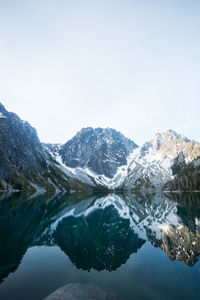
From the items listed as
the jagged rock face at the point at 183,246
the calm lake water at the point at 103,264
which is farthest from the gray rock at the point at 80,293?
the jagged rock face at the point at 183,246

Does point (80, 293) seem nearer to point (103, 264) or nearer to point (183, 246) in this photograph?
point (103, 264)

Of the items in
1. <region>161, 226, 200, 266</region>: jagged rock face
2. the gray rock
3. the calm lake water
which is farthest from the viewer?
<region>161, 226, 200, 266</region>: jagged rock face

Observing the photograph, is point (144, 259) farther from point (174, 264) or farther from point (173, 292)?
point (173, 292)

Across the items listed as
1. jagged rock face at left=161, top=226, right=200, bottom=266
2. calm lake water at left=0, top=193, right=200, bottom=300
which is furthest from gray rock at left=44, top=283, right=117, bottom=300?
jagged rock face at left=161, top=226, right=200, bottom=266

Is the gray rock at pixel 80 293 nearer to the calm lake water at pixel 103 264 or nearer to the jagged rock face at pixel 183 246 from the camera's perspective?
the calm lake water at pixel 103 264

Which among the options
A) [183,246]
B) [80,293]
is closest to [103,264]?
[80,293]

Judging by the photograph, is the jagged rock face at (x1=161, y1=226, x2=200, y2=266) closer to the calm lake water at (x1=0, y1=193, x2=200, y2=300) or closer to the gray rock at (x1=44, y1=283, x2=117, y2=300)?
the calm lake water at (x1=0, y1=193, x2=200, y2=300)

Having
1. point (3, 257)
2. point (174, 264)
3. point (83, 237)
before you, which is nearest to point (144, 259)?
point (174, 264)

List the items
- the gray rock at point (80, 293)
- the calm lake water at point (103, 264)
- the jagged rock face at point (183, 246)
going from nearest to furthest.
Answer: the gray rock at point (80, 293) → the calm lake water at point (103, 264) → the jagged rock face at point (183, 246)

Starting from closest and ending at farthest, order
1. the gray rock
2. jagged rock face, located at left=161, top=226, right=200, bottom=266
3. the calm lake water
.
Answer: the gray rock → the calm lake water → jagged rock face, located at left=161, top=226, right=200, bottom=266

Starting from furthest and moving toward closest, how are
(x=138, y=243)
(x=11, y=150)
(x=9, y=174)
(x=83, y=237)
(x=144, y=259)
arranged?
(x=11, y=150)
(x=9, y=174)
(x=83, y=237)
(x=138, y=243)
(x=144, y=259)

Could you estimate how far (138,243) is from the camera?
2702cm

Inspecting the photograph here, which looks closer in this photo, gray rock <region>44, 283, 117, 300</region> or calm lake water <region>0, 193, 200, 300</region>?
gray rock <region>44, 283, 117, 300</region>

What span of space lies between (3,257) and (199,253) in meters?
24.4
